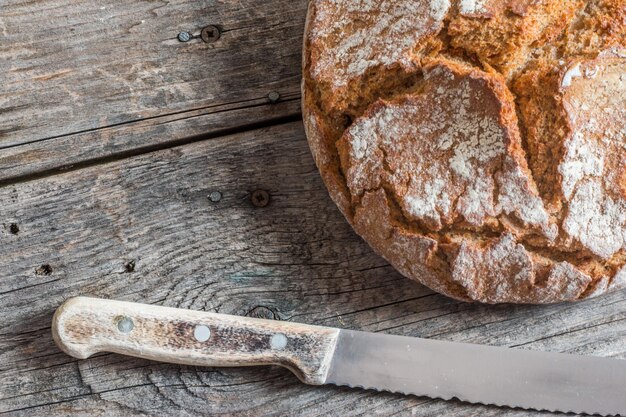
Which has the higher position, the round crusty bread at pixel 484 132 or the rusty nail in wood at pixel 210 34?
the rusty nail in wood at pixel 210 34

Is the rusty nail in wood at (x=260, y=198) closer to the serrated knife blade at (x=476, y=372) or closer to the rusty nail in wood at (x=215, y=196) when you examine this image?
the rusty nail in wood at (x=215, y=196)

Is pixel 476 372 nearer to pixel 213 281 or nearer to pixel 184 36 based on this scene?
pixel 213 281

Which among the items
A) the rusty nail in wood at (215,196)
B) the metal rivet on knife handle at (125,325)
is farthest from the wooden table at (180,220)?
the metal rivet on knife handle at (125,325)

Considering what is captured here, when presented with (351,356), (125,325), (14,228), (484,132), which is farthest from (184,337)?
(484,132)

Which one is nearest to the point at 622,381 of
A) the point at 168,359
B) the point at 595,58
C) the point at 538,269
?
the point at 538,269

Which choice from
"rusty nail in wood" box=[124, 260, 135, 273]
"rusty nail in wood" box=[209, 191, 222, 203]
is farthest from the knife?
"rusty nail in wood" box=[209, 191, 222, 203]

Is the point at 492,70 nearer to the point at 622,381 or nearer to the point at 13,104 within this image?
the point at 622,381

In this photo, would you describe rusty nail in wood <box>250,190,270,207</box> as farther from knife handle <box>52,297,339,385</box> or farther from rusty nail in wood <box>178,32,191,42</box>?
rusty nail in wood <box>178,32,191,42</box>
